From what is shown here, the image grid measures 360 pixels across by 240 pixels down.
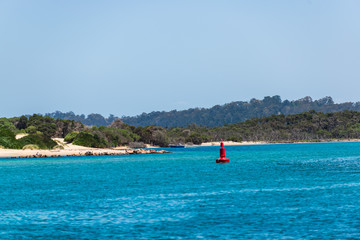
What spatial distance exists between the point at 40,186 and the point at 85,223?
25.1 meters

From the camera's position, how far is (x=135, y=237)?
2547 cm

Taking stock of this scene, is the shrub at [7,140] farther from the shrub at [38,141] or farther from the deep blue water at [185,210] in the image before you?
the deep blue water at [185,210]

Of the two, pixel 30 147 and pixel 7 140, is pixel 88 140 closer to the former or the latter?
pixel 30 147

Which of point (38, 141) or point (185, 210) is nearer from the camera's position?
point (185, 210)

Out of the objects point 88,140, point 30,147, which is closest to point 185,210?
point 30,147

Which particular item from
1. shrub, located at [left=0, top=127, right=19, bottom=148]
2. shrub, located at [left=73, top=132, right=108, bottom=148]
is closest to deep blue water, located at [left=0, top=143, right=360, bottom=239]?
shrub, located at [left=0, top=127, right=19, bottom=148]

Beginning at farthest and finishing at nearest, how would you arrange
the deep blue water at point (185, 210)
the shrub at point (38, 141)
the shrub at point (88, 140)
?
the shrub at point (88, 140)
the shrub at point (38, 141)
the deep blue water at point (185, 210)

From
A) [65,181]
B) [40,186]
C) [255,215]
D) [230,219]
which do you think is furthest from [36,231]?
[65,181]

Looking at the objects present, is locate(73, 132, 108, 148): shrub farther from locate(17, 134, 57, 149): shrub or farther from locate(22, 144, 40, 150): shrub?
locate(22, 144, 40, 150): shrub

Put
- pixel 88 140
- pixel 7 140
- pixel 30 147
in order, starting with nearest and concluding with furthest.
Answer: pixel 7 140
pixel 30 147
pixel 88 140

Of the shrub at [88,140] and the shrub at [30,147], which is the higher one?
the shrub at [88,140]

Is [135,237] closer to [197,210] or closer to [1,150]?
[197,210]

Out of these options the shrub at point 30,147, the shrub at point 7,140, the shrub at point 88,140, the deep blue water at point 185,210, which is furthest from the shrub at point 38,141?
the deep blue water at point 185,210

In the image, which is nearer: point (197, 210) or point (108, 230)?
point (108, 230)
